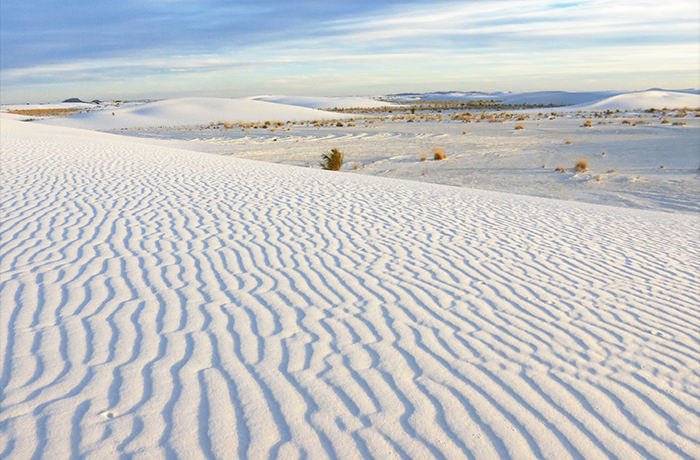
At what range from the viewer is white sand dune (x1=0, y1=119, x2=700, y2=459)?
264 cm

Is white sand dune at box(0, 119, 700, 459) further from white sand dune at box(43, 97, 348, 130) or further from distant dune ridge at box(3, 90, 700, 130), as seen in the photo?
white sand dune at box(43, 97, 348, 130)

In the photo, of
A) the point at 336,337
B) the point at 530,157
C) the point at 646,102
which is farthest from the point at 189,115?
the point at 336,337

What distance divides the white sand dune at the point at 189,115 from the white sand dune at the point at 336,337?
4458 cm

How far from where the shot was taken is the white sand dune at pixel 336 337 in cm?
264

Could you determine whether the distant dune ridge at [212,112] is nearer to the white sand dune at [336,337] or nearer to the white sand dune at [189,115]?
the white sand dune at [189,115]

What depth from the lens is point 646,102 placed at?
215 ft

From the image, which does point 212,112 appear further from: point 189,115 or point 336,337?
point 336,337

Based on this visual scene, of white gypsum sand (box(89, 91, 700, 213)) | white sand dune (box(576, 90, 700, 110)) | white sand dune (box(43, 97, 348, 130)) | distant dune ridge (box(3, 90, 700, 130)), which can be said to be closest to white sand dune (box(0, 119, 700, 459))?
white gypsum sand (box(89, 91, 700, 213))

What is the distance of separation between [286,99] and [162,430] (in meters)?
107

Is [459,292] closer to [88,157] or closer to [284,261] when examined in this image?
[284,261]

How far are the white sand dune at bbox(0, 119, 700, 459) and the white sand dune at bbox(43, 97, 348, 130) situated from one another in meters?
44.6

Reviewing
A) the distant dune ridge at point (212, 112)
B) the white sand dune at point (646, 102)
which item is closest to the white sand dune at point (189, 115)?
the distant dune ridge at point (212, 112)

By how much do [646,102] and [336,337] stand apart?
2842 inches

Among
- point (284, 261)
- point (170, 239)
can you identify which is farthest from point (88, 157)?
point (284, 261)
